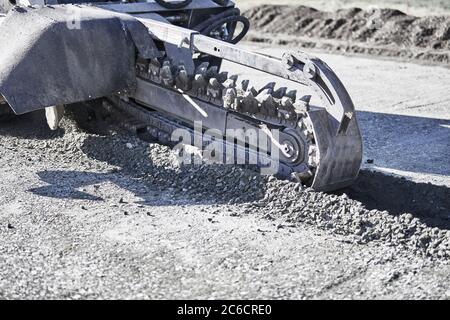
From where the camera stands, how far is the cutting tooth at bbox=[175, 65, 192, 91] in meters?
6.50

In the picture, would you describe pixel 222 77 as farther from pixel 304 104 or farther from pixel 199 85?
pixel 304 104

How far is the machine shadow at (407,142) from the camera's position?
280 inches

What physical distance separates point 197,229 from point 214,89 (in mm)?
1350

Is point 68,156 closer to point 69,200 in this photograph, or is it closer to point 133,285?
point 69,200

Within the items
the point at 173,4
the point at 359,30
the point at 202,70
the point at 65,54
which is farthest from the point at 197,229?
the point at 359,30

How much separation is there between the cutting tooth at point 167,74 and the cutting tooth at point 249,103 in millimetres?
745

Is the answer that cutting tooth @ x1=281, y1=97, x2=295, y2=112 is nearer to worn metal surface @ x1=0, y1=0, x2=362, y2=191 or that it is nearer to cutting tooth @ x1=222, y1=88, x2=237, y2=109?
worn metal surface @ x1=0, y1=0, x2=362, y2=191

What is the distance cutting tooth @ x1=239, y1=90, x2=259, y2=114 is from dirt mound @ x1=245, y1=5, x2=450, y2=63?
19.6ft

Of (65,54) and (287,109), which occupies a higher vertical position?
(65,54)

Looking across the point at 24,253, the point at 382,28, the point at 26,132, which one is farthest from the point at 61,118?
the point at 382,28

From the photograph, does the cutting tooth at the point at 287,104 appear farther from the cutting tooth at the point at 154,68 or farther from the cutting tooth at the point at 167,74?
the cutting tooth at the point at 154,68

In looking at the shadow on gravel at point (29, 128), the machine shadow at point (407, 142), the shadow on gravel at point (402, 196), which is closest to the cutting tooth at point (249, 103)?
the shadow on gravel at point (402, 196)

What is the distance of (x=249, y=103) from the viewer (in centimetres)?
614
